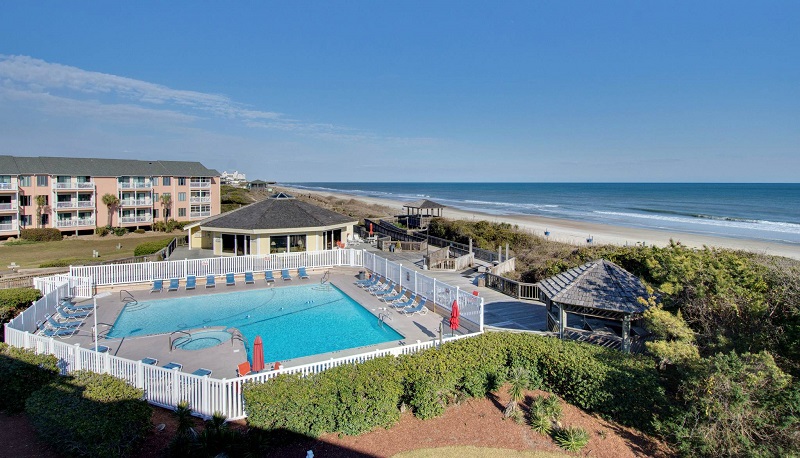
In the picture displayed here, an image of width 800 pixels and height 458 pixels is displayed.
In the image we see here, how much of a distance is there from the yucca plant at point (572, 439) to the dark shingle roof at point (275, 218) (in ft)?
59.0

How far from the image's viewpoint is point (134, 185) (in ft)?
157

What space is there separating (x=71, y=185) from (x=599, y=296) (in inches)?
2040

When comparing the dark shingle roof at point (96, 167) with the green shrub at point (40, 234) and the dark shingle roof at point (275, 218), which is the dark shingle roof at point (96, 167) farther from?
the dark shingle roof at point (275, 218)

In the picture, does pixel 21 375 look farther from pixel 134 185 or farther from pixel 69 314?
pixel 134 185

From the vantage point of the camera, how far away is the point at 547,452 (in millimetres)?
7484

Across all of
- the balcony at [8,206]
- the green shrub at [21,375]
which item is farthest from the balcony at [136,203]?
the green shrub at [21,375]

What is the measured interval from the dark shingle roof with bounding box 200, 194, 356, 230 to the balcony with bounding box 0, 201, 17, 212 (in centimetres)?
2947

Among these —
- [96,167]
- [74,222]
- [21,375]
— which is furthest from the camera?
[96,167]

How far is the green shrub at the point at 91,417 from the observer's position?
679 centimetres

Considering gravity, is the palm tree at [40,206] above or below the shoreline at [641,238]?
above

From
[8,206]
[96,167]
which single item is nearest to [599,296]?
[8,206]

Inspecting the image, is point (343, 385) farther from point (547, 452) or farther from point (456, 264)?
point (456, 264)

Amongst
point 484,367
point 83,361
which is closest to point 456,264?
point 484,367

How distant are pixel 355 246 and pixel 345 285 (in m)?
8.40
